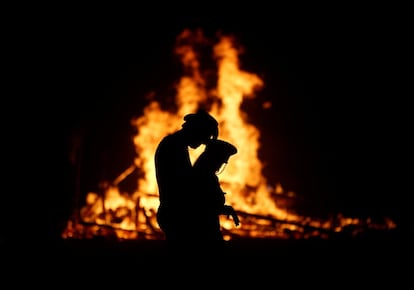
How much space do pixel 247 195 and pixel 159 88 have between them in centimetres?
459

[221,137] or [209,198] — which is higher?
[221,137]

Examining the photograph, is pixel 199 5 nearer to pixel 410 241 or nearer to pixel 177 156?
pixel 410 241

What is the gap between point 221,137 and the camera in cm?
1307

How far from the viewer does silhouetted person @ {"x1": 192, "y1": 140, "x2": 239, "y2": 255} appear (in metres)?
3.60

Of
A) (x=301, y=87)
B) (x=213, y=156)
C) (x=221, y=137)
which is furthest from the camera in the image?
(x=301, y=87)

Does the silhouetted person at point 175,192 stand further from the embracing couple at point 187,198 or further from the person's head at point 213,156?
the person's head at point 213,156

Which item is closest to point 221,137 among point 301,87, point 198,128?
point 301,87

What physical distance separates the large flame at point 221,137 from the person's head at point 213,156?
6509 mm

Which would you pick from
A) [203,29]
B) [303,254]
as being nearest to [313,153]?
[203,29]

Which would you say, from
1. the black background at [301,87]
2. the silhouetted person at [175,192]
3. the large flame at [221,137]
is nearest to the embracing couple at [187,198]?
the silhouetted person at [175,192]

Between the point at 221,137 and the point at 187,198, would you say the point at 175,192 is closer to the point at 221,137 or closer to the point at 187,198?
the point at 187,198

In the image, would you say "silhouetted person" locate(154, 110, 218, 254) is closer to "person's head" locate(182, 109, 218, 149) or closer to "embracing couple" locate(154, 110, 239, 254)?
"embracing couple" locate(154, 110, 239, 254)

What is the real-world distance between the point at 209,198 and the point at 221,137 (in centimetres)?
945

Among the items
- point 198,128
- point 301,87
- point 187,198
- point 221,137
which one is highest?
point 301,87
